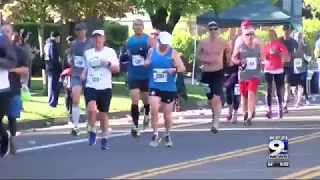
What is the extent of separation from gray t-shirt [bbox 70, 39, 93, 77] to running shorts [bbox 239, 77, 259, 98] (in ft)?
12.1

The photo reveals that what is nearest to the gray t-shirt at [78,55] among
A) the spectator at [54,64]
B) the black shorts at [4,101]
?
the black shorts at [4,101]

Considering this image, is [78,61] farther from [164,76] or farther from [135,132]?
[164,76]

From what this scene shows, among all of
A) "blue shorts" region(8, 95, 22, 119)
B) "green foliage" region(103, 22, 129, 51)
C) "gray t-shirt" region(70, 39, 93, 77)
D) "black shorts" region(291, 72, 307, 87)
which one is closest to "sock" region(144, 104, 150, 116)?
"gray t-shirt" region(70, 39, 93, 77)

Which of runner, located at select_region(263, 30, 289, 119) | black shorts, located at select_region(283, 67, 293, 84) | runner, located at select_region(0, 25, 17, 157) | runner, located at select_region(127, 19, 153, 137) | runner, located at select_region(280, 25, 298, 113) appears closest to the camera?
runner, located at select_region(0, 25, 17, 157)

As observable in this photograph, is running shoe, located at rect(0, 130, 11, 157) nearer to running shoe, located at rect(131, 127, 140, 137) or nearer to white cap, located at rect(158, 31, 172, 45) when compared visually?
white cap, located at rect(158, 31, 172, 45)

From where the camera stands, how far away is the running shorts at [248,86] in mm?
18391

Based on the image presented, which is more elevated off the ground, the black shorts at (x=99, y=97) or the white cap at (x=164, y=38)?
the white cap at (x=164, y=38)

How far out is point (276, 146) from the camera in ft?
38.3

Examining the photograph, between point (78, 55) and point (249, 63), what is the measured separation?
3680 mm

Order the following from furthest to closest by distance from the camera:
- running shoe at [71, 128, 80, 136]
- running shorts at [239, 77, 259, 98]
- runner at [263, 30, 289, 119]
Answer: runner at [263, 30, 289, 119] < running shorts at [239, 77, 259, 98] < running shoe at [71, 128, 80, 136]

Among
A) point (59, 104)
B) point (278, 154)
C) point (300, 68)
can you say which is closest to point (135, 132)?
point (278, 154)

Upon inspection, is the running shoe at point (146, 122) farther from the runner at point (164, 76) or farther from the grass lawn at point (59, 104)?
the grass lawn at point (59, 104)

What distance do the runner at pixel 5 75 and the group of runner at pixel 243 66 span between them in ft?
15.2

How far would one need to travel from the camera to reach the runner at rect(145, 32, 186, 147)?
47.9 feet
